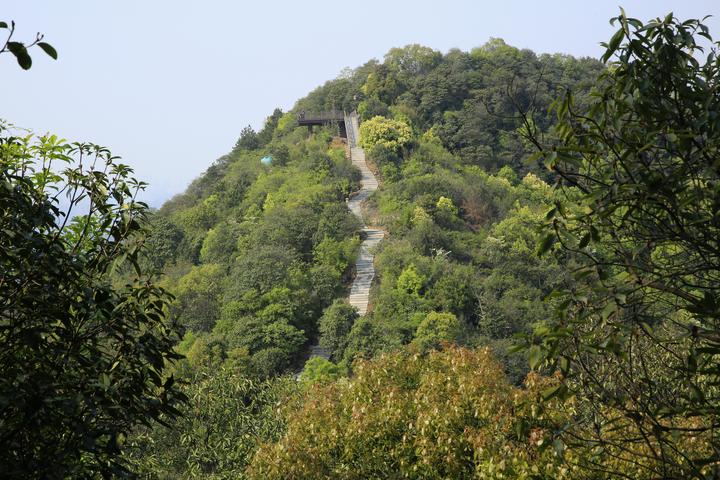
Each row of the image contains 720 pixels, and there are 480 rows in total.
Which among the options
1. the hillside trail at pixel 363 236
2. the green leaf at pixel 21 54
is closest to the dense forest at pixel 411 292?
the hillside trail at pixel 363 236

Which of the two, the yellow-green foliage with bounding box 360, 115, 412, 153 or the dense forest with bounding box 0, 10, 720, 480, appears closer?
the dense forest with bounding box 0, 10, 720, 480

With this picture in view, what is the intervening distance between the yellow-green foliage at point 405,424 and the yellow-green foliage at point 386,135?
23.2m

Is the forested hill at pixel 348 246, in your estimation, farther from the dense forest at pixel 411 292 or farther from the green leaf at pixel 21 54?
the green leaf at pixel 21 54

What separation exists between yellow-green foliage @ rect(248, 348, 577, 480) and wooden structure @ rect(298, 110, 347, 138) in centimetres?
2763

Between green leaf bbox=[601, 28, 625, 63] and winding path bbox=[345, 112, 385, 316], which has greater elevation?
green leaf bbox=[601, 28, 625, 63]

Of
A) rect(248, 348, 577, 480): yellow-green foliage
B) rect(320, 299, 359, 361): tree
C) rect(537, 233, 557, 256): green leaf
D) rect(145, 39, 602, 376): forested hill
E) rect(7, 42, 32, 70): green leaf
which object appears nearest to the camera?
rect(7, 42, 32, 70): green leaf

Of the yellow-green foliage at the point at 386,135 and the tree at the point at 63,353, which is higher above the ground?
the tree at the point at 63,353

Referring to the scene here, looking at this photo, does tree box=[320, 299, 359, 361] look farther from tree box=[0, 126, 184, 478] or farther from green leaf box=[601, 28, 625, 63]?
green leaf box=[601, 28, 625, 63]

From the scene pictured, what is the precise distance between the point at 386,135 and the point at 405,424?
2518cm

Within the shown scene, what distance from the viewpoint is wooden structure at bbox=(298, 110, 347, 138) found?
3731 cm

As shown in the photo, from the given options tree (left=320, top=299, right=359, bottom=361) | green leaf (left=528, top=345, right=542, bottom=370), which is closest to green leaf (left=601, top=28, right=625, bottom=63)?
green leaf (left=528, top=345, right=542, bottom=370)

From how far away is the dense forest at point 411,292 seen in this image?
3229 millimetres

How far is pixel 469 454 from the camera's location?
27.6 ft

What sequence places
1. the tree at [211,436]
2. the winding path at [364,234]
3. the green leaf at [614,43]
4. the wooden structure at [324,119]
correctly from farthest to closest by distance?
the wooden structure at [324,119] → the winding path at [364,234] → the tree at [211,436] → the green leaf at [614,43]
